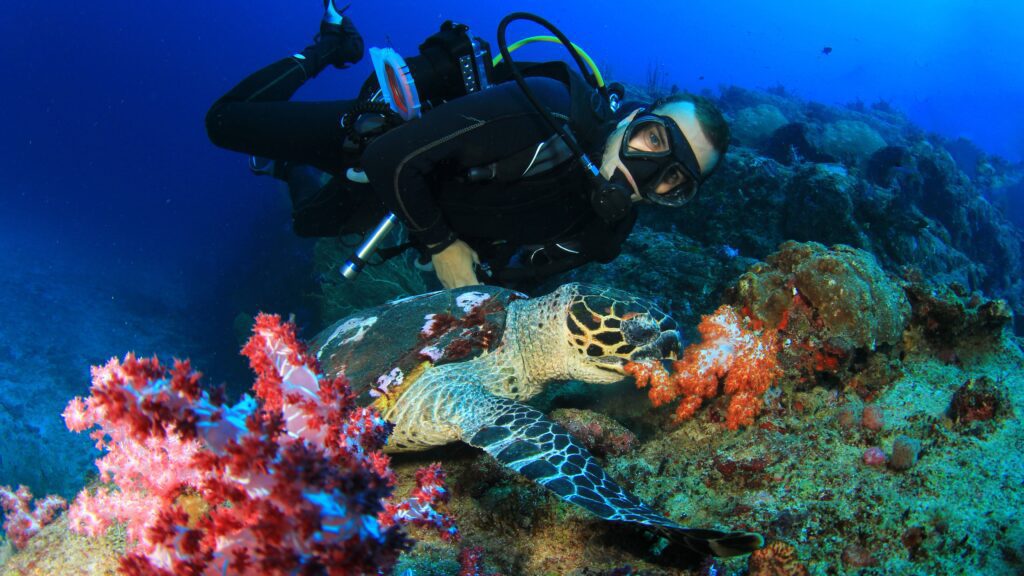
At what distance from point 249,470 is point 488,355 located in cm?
211

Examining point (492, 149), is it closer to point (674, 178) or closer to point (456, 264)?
point (456, 264)

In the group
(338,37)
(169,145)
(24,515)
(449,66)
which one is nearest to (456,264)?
(449,66)

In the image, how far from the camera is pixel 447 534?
70.9 inches

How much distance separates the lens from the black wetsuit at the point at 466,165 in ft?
8.68

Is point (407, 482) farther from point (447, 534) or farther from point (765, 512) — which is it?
point (765, 512)

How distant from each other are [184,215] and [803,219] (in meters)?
53.5

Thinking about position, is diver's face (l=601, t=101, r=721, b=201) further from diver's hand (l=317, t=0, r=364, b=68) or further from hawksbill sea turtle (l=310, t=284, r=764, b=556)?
diver's hand (l=317, t=0, r=364, b=68)

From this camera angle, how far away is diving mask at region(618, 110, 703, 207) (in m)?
2.74

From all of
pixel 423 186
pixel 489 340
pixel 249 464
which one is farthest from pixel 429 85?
pixel 249 464

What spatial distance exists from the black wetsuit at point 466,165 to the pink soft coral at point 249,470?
1.60 meters

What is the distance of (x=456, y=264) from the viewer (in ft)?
11.0

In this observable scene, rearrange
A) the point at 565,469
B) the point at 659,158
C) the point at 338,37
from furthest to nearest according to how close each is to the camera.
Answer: the point at 338,37, the point at 659,158, the point at 565,469

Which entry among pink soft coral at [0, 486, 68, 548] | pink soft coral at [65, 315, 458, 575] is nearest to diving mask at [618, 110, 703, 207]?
pink soft coral at [65, 315, 458, 575]

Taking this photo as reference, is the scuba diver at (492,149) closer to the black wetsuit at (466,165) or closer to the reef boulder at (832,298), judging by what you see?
the black wetsuit at (466,165)
